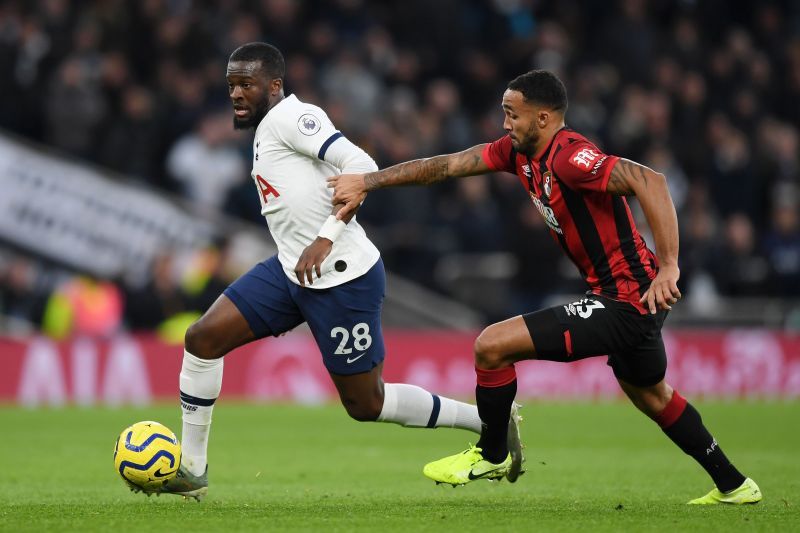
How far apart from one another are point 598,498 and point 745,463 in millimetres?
2606

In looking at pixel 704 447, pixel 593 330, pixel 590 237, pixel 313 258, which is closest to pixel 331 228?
pixel 313 258

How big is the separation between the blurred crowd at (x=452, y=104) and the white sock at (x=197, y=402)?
8710 mm

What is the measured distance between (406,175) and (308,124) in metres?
0.57

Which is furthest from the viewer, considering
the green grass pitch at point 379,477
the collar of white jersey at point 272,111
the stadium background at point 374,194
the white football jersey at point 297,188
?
the stadium background at point 374,194

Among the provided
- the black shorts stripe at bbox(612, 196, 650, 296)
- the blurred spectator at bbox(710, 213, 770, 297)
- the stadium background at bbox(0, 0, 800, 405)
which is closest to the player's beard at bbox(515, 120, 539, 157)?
the black shorts stripe at bbox(612, 196, 650, 296)

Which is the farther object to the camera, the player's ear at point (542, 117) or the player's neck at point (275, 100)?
the player's neck at point (275, 100)

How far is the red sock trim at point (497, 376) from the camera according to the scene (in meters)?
6.71

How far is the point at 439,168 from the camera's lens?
7031 mm

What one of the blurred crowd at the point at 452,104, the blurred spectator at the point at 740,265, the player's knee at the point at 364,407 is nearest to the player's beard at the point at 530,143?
the player's knee at the point at 364,407

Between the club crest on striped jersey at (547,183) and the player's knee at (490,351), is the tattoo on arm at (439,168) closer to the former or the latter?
the club crest on striped jersey at (547,183)

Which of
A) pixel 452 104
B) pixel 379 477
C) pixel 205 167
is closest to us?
pixel 379 477

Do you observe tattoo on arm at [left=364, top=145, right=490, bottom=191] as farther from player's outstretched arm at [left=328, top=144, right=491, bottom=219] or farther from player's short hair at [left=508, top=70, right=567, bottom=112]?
player's short hair at [left=508, top=70, right=567, bottom=112]

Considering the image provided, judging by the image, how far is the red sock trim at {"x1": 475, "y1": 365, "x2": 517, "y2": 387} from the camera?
6.71 metres

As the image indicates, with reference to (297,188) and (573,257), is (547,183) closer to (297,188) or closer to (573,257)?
(573,257)
